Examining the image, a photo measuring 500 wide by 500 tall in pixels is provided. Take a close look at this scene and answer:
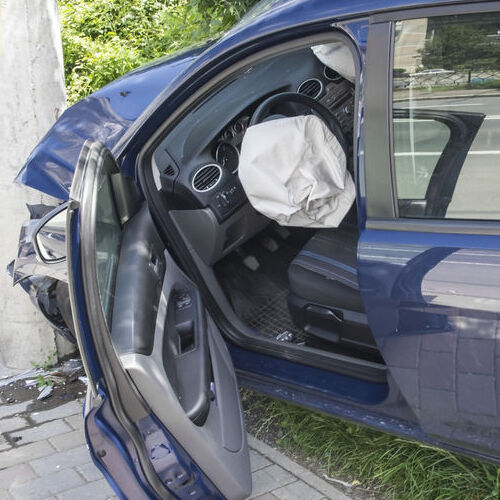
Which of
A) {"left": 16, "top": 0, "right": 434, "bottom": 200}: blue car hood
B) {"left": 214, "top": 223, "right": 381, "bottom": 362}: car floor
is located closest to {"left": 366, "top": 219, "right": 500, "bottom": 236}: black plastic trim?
{"left": 214, "top": 223, "right": 381, "bottom": 362}: car floor

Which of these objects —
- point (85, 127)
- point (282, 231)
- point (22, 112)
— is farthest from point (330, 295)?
point (22, 112)

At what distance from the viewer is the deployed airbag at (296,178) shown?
268cm

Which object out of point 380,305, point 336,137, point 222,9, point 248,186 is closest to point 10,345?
point 248,186

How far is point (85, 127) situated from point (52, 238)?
2.15 ft

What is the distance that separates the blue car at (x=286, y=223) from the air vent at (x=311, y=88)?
188 millimetres

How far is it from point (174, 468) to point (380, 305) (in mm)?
832

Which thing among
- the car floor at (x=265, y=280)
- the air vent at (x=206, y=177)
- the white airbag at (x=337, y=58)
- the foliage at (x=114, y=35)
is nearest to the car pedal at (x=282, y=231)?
the car floor at (x=265, y=280)

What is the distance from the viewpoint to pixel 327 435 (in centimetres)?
295

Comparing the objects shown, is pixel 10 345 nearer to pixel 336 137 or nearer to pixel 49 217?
pixel 49 217

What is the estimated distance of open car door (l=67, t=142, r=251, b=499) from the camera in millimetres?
1991

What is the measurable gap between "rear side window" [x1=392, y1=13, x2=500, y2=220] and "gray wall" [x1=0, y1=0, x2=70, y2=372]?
6.97 ft

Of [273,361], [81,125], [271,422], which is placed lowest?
[271,422]

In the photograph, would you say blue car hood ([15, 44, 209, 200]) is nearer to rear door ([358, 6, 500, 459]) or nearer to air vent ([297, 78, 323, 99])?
air vent ([297, 78, 323, 99])

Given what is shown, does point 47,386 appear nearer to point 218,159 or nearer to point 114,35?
point 218,159
